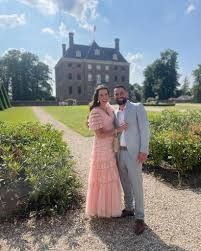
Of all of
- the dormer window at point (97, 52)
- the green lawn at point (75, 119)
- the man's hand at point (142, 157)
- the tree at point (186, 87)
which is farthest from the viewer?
the tree at point (186, 87)

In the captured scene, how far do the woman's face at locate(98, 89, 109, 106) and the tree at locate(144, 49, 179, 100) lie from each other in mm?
76588

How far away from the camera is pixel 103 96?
4.41m

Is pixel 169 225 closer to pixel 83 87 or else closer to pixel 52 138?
pixel 52 138

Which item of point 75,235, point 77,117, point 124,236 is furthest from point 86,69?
point 124,236

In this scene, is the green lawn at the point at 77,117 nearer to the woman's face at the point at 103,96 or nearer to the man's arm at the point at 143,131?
the woman's face at the point at 103,96

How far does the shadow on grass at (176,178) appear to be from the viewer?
6.25 m

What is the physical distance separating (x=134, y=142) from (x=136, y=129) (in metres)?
0.17

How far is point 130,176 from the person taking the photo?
4359 millimetres

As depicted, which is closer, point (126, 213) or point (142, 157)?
point (142, 157)

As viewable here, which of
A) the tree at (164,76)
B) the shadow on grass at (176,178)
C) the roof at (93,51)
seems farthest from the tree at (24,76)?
the shadow on grass at (176,178)

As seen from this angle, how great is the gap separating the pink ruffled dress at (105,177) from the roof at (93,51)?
238ft

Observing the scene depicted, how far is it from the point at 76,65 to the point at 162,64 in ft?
72.1

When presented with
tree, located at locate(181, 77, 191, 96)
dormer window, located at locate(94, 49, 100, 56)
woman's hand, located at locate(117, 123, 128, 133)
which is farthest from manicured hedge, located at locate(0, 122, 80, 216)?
tree, located at locate(181, 77, 191, 96)

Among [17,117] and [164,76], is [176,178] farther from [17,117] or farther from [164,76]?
[164,76]
